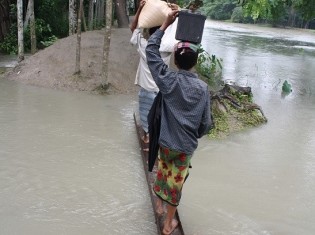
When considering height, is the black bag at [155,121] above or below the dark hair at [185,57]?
below

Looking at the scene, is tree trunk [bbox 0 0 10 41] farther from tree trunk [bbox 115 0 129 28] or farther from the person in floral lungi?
the person in floral lungi

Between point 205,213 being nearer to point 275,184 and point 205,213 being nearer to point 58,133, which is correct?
point 275,184

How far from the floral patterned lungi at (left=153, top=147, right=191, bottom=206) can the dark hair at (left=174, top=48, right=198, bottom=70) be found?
65 cm

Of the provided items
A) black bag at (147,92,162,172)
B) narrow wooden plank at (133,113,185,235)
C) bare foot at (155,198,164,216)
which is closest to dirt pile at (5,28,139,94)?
narrow wooden plank at (133,113,185,235)

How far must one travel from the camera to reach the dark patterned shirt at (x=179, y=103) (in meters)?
2.98

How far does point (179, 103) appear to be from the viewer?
3.01 meters

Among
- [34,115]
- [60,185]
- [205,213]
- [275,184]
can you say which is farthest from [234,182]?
[34,115]

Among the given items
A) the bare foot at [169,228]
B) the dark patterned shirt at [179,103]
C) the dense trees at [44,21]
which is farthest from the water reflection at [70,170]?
the dense trees at [44,21]

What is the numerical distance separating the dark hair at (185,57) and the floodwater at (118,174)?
5.10 feet

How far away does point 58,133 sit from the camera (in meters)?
5.89

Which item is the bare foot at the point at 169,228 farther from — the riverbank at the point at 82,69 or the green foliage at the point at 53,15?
the green foliage at the point at 53,15

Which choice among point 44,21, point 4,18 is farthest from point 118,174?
point 44,21

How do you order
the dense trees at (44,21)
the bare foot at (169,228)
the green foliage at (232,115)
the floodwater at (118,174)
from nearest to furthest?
the bare foot at (169,228)
the floodwater at (118,174)
the green foliage at (232,115)
the dense trees at (44,21)

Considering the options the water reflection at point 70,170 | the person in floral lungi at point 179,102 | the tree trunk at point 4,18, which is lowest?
the water reflection at point 70,170
